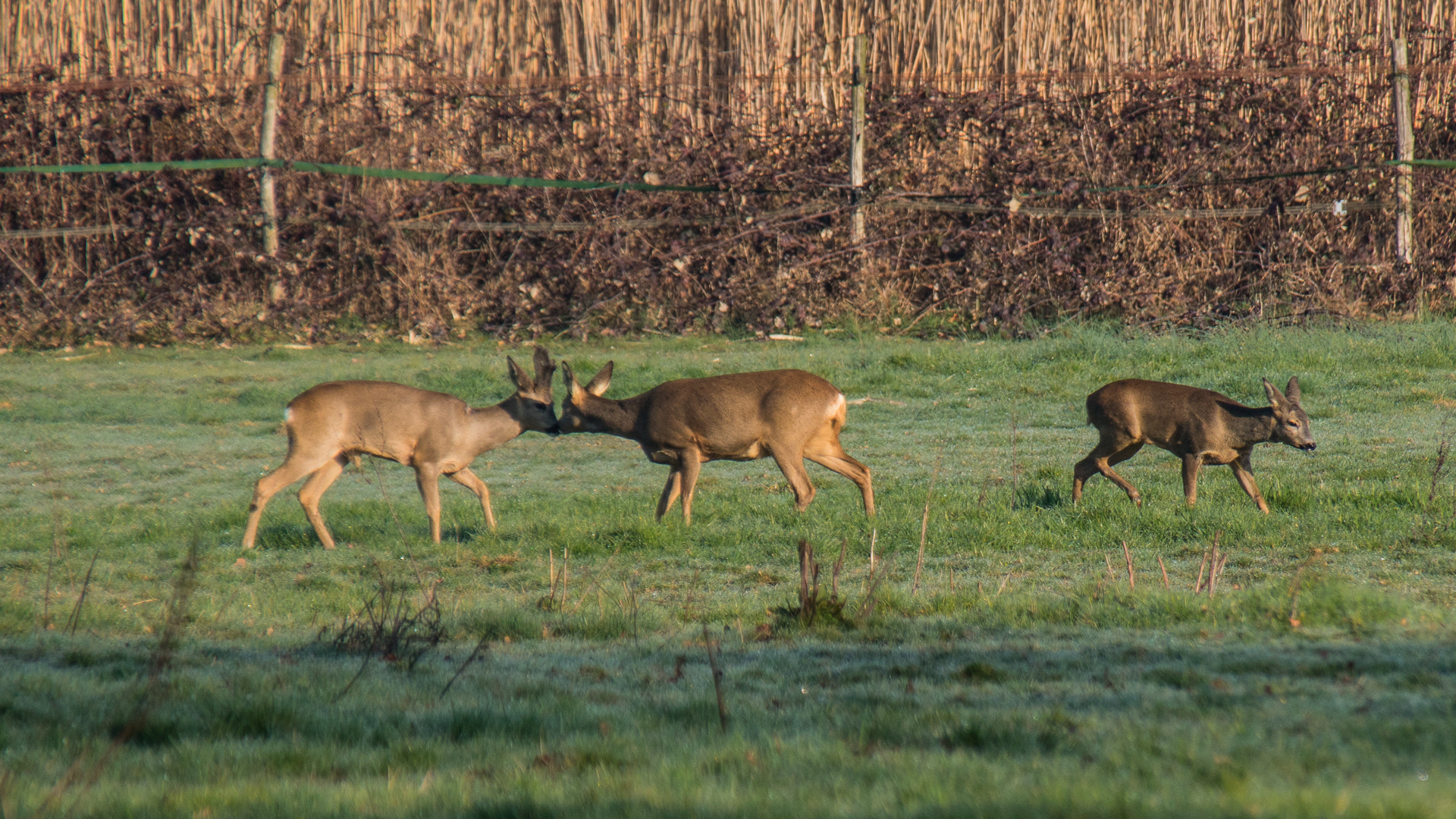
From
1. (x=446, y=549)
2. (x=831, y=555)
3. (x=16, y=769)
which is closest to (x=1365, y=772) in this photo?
(x=16, y=769)

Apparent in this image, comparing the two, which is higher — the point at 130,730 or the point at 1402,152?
the point at 1402,152

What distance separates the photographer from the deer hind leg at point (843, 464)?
29.6 ft

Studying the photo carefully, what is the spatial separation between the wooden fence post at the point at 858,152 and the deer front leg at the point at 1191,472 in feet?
28.6

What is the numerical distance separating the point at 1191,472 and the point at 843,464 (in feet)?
7.31

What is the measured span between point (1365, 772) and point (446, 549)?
578 centimetres

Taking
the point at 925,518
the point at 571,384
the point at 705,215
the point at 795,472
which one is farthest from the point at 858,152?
the point at 925,518

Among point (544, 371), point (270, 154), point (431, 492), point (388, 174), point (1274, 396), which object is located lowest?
point (431, 492)

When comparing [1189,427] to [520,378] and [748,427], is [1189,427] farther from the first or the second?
[520,378]

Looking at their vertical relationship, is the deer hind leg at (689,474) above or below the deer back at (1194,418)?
below

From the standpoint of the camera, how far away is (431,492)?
29.1 ft

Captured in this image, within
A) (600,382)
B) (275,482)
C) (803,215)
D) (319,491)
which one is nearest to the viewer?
(275,482)

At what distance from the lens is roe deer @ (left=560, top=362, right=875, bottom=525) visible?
9180mm

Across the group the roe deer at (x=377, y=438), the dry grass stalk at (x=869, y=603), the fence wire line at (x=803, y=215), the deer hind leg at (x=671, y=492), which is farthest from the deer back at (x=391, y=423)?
the fence wire line at (x=803, y=215)

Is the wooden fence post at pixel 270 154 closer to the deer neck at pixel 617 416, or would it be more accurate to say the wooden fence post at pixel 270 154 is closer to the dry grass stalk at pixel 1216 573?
the deer neck at pixel 617 416
